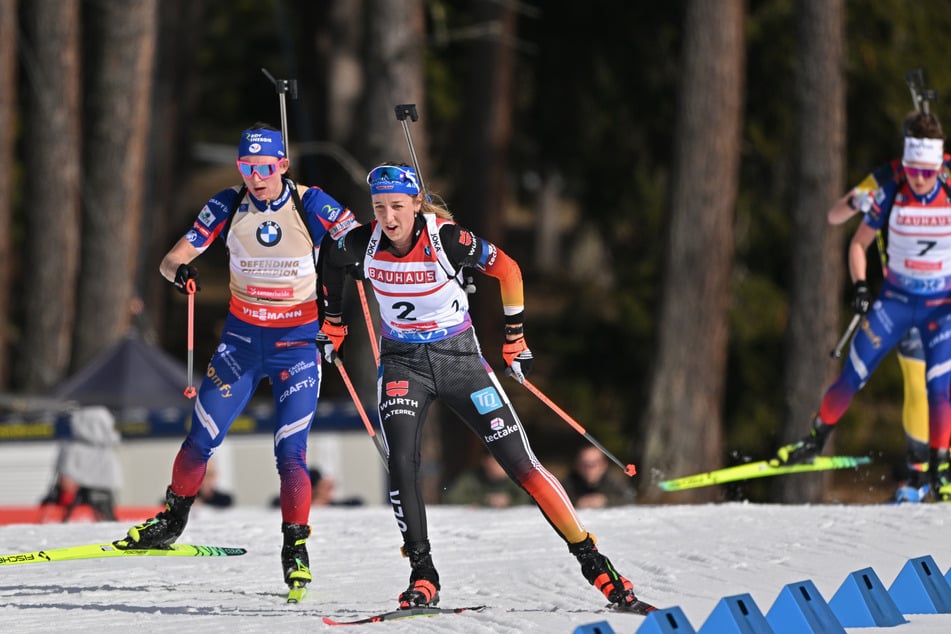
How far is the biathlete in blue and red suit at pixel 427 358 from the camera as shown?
8.12 meters

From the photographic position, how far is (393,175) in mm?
8094

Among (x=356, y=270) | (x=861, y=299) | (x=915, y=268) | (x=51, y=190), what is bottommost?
(x=861, y=299)

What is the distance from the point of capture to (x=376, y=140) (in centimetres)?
1741

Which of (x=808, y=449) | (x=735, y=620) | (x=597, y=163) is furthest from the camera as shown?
(x=597, y=163)

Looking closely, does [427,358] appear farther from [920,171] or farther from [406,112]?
[920,171]

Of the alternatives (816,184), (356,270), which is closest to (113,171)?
(816,184)

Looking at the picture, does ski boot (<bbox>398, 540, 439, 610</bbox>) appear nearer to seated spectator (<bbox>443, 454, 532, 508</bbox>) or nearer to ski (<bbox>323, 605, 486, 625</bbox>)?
ski (<bbox>323, 605, 486, 625</bbox>)

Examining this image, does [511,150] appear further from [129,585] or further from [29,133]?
[129,585]

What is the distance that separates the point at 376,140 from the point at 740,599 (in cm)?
1054

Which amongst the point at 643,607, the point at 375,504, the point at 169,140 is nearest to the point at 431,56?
the point at 169,140

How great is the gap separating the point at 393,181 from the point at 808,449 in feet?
17.0

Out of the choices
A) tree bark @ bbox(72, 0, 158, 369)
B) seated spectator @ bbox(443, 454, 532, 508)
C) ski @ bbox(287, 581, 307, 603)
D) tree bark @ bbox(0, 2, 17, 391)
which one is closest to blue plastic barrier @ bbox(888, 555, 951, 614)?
ski @ bbox(287, 581, 307, 603)

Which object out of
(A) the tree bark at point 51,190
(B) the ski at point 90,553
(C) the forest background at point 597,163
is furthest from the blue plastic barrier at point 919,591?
(A) the tree bark at point 51,190

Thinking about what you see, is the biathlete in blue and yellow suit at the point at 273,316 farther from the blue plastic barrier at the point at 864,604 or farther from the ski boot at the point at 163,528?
the blue plastic barrier at the point at 864,604
